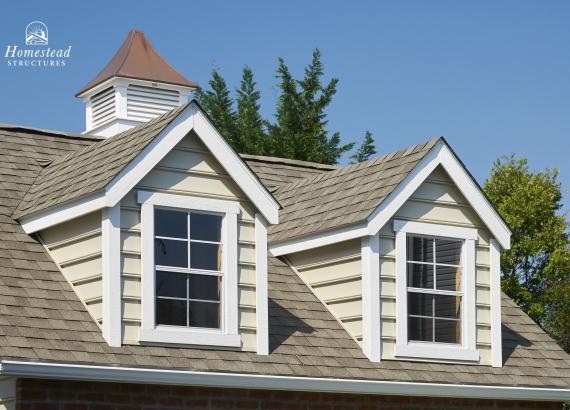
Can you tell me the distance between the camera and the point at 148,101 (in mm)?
21422

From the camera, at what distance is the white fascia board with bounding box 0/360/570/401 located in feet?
36.6

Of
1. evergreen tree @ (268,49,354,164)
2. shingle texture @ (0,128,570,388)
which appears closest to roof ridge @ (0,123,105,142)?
shingle texture @ (0,128,570,388)

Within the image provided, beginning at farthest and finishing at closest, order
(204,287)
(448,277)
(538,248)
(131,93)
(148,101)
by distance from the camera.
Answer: (538,248) < (148,101) < (131,93) < (448,277) < (204,287)

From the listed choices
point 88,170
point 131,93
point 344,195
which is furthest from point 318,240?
point 131,93

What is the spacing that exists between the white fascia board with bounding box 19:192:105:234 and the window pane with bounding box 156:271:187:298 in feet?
3.33

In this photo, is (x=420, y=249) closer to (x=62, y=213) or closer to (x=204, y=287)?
(x=204, y=287)

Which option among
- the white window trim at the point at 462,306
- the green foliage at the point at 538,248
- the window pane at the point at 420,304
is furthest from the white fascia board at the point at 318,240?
Answer: the green foliage at the point at 538,248

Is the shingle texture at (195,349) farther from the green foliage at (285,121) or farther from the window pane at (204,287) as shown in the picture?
the green foliage at (285,121)

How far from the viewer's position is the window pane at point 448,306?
14883 millimetres

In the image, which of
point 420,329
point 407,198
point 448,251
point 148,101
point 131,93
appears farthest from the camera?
point 148,101

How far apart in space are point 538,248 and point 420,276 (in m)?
20.0

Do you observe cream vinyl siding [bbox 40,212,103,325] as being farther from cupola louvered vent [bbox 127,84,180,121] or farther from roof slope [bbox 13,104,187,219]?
cupola louvered vent [bbox 127,84,180,121]

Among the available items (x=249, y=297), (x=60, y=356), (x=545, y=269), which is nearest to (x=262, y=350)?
(x=249, y=297)

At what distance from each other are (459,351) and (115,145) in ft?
16.1
